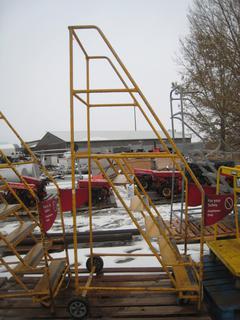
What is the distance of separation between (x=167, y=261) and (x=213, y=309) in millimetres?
755

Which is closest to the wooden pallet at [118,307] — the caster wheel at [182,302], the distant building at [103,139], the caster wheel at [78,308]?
the caster wheel at [182,302]

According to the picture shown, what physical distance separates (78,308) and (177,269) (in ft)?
3.92

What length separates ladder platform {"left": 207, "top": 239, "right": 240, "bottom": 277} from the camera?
2900 millimetres

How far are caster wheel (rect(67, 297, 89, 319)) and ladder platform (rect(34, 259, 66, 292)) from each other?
1.02 ft

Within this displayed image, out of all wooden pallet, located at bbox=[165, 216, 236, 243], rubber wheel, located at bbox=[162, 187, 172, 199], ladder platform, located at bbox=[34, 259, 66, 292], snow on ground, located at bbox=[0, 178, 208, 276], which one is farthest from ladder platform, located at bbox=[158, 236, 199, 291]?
rubber wheel, located at bbox=[162, 187, 172, 199]

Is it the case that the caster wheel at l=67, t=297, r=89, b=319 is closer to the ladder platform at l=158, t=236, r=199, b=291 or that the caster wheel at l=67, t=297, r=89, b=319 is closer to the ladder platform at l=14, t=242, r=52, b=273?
the ladder platform at l=14, t=242, r=52, b=273

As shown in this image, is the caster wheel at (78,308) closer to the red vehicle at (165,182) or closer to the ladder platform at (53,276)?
the ladder platform at (53,276)

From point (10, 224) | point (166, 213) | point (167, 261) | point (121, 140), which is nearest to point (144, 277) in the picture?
point (167, 261)

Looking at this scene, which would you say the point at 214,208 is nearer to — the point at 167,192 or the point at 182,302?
the point at 182,302

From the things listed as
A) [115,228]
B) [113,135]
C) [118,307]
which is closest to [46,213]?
[118,307]

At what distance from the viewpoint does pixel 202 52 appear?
12.7 metres

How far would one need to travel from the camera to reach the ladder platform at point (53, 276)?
2.86m

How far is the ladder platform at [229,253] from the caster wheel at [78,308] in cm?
160

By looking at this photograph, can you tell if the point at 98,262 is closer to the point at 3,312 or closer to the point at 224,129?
the point at 3,312
